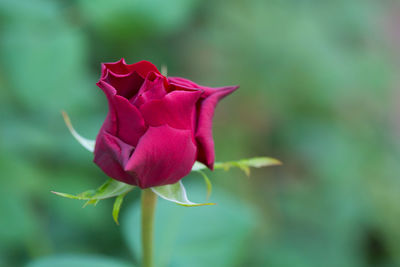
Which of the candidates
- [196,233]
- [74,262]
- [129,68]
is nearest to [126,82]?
[129,68]

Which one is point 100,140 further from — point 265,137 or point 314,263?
point 265,137

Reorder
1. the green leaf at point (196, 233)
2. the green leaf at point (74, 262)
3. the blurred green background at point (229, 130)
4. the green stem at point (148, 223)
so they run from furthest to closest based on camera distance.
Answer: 1. the blurred green background at point (229, 130)
2. the green leaf at point (196, 233)
3. the green leaf at point (74, 262)
4. the green stem at point (148, 223)

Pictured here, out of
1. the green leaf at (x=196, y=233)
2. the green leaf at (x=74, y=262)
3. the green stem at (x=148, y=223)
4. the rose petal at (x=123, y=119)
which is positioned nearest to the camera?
the rose petal at (x=123, y=119)

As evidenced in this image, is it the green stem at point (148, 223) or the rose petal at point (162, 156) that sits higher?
the rose petal at point (162, 156)

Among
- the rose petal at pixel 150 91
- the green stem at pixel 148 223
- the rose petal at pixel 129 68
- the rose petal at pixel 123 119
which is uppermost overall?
the rose petal at pixel 129 68

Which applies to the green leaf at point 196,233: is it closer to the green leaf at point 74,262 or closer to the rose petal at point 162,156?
the green leaf at point 74,262

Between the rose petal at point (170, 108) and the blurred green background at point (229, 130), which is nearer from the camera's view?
the rose petal at point (170, 108)

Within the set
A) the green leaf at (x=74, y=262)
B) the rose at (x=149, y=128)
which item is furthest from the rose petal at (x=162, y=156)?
the green leaf at (x=74, y=262)
